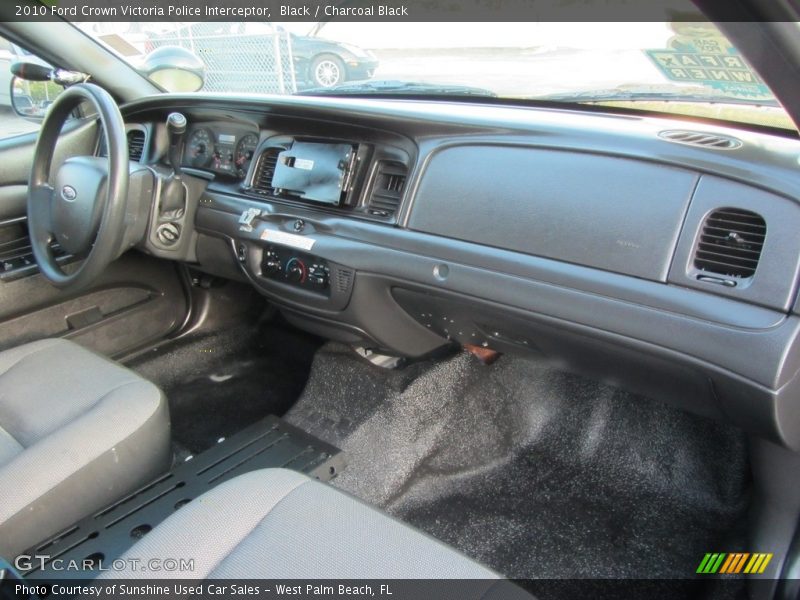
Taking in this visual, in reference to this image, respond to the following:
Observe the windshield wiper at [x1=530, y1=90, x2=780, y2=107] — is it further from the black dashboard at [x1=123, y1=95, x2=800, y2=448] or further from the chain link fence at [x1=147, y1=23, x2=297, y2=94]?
the chain link fence at [x1=147, y1=23, x2=297, y2=94]

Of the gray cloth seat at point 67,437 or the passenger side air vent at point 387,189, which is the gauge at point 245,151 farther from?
the gray cloth seat at point 67,437

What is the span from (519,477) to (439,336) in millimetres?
497

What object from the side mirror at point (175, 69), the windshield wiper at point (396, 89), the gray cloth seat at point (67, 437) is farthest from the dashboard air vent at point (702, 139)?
the side mirror at point (175, 69)

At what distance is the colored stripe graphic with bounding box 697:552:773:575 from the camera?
142cm

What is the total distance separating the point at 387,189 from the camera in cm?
163

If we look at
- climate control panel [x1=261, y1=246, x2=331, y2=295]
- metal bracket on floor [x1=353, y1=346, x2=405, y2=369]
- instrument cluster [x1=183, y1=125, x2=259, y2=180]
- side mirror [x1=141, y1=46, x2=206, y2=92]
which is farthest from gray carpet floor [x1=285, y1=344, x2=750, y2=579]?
side mirror [x1=141, y1=46, x2=206, y2=92]

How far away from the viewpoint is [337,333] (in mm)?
1962

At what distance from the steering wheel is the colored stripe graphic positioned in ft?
5.58

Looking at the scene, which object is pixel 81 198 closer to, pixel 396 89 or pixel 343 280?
pixel 343 280

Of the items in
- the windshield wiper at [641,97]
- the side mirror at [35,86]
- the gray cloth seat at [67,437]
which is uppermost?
the windshield wiper at [641,97]

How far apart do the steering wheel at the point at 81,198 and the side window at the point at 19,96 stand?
0.49 metres

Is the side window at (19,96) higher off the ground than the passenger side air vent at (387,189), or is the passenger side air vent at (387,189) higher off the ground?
the side window at (19,96)

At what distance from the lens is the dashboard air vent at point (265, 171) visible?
1.90 metres

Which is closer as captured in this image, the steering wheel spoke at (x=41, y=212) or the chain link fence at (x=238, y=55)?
the steering wheel spoke at (x=41, y=212)
